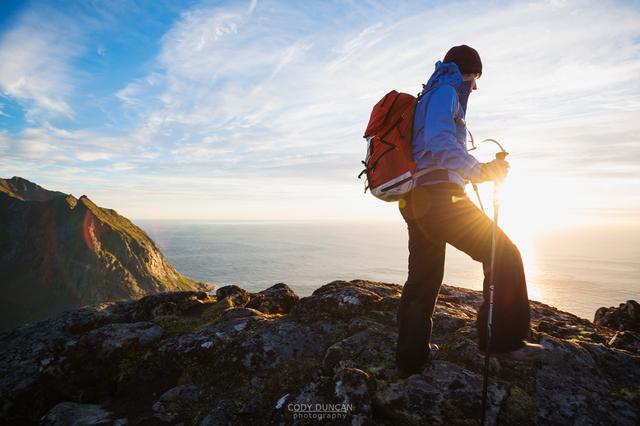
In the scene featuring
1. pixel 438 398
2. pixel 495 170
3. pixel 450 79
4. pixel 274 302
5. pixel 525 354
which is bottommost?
pixel 274 302

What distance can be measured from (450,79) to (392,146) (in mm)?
1388

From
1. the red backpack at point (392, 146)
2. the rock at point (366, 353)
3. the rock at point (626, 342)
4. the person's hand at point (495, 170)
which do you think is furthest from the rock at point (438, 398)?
the rock at point (626, 342)

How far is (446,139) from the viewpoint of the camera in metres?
4.36

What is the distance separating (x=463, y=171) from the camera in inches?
174

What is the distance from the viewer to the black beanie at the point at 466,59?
16.6 feet

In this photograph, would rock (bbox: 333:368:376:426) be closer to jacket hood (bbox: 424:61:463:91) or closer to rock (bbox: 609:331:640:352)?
jacket hood (bbox: 424:61:463:91)

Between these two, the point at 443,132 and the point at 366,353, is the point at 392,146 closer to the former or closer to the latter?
the point at 443,132

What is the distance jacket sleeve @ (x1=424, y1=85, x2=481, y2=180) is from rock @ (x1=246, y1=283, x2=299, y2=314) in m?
8.20

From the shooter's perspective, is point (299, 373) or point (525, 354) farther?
point (299, 373)

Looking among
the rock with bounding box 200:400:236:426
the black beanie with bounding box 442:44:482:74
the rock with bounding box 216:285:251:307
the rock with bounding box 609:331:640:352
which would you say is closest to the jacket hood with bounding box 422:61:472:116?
the black beanie with bounding box 442:44:482:74

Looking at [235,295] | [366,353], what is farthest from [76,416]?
[235,295]

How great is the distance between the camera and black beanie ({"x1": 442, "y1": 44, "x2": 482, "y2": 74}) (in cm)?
507

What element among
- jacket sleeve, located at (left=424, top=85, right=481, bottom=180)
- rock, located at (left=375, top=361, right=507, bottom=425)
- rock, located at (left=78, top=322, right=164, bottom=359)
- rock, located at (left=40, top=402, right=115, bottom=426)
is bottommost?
rock, located at (left=40, top=402, right=115, bottom=426)

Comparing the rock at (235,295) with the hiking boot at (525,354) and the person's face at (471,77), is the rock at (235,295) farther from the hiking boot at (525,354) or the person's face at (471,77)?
the person's face at (471,77)
